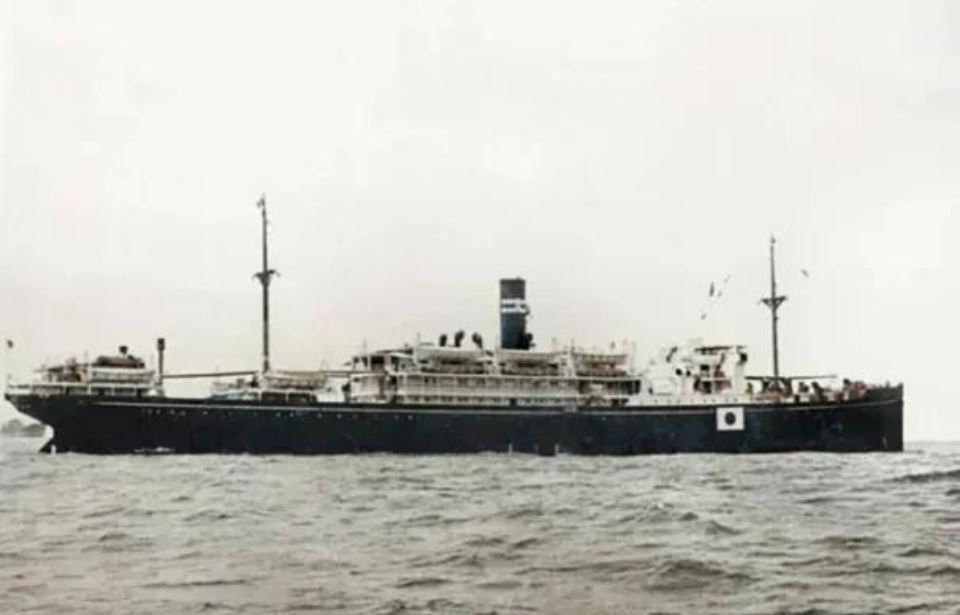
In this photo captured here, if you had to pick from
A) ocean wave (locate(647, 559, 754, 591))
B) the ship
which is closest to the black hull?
the ship

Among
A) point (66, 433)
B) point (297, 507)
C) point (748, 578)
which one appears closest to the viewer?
point (748, 578)

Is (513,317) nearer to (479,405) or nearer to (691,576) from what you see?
(479,405)

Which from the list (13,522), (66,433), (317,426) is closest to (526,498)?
(13,522)

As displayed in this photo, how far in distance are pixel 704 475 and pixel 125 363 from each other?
74.1 ft

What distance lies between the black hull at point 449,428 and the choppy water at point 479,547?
633 inches

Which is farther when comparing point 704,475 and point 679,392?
point 679,392

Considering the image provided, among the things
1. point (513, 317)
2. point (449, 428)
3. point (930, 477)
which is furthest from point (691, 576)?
point (513, 317)

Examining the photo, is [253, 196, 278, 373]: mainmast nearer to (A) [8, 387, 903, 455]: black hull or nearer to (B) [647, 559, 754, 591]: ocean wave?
(A) [8, 387, 903, 455]: black hull

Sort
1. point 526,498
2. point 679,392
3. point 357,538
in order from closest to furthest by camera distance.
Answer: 1. point 357,538
2. point 526,498
3. point 679,392

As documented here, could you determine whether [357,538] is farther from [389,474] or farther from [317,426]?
[317,426]

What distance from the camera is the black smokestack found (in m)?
53.6

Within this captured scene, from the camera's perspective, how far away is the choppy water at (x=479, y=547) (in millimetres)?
12359

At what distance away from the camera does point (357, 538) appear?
1694cm

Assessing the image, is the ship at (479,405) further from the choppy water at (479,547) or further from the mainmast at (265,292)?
the choppy water at (479,547)
